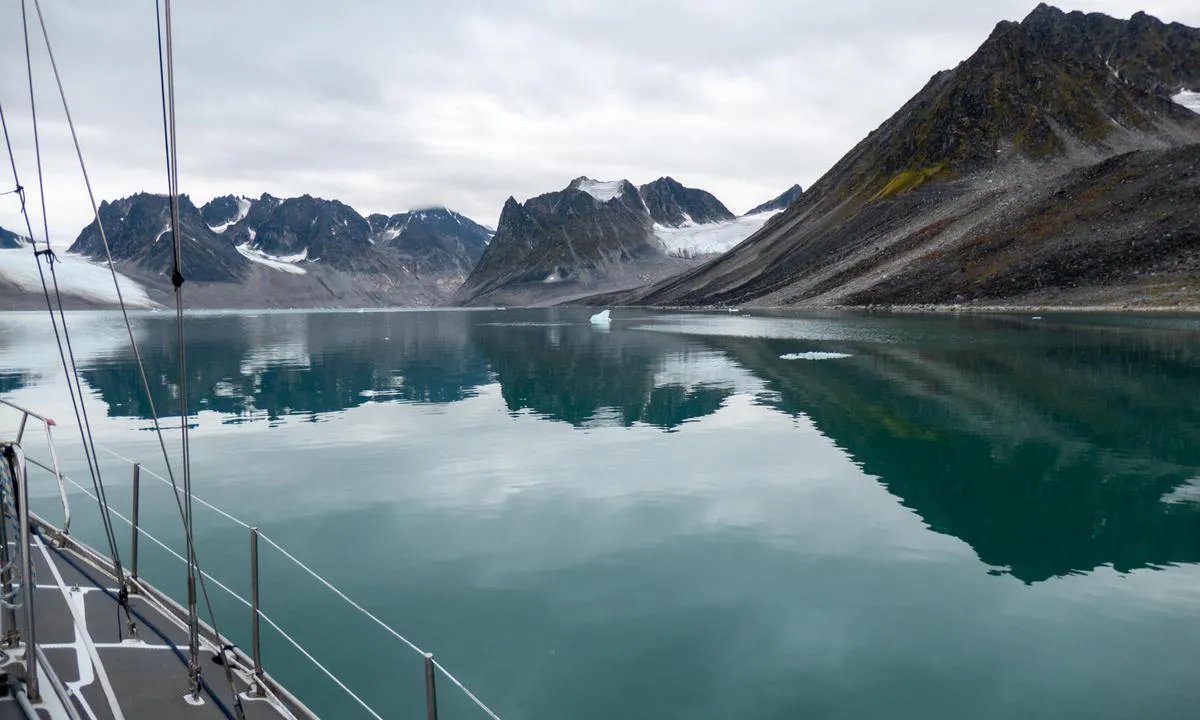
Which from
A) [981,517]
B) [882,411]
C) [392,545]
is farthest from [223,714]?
[882,411]

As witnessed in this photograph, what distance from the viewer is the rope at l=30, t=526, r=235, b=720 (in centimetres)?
831

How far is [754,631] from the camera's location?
44.5 feet

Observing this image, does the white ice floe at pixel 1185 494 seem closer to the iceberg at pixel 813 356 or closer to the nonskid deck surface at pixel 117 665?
the nonskid deck surface at pixel 117 665

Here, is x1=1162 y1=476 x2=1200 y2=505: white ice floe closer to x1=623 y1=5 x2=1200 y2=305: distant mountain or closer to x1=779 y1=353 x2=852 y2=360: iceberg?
x1=779 y1=353 x2=852 y2=360: iceberg

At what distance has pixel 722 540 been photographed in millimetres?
18625

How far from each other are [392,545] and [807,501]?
1133 centimetres

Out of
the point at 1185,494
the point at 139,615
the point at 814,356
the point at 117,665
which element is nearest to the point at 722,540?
the point at 139,615

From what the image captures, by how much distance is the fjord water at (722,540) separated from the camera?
39.0ft

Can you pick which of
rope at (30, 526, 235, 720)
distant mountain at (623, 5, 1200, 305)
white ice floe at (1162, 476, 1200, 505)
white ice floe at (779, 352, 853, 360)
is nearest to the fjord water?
white ice floe at (1162, 476, 1200, 505)

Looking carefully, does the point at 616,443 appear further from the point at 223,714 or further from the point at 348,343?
the point at 348,343

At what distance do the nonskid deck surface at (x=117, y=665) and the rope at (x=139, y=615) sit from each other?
50 millimetres

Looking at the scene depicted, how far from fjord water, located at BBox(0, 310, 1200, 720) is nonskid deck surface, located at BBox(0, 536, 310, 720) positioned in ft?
8.53

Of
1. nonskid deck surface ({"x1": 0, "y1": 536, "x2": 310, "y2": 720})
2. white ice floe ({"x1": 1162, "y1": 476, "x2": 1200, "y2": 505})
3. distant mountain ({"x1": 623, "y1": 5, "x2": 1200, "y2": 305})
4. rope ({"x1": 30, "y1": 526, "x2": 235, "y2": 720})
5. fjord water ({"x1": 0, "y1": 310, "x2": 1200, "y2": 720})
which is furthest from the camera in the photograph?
distant mountain ({"x1": 623, "y1": 5, "x2": 1200, "y2": 305})

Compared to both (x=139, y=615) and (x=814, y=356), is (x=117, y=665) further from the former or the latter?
(x=814, y=356)
